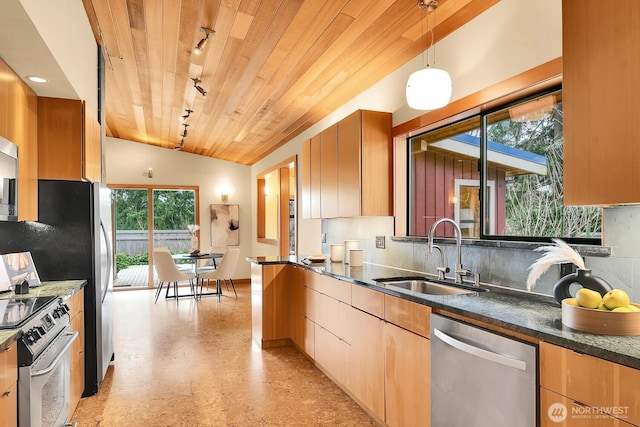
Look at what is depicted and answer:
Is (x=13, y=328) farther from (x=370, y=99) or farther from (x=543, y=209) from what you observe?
(x=370, y=99)

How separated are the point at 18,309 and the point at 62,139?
1268mm

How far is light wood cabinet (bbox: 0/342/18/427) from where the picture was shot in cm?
158

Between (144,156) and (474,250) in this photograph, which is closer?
(474,250)

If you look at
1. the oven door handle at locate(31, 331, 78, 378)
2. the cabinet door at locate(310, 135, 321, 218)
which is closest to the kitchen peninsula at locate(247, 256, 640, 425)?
the cabinet door at locate(310, 135, 321, 218)

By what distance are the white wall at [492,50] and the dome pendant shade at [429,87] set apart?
25cm

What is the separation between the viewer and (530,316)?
1632 millimetres

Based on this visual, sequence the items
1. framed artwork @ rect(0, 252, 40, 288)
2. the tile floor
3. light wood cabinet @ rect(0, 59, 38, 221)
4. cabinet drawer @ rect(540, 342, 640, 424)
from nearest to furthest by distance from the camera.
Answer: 1. cabinet drawer @ rect(540, 342, 640, 424)
2. light wood cabinet @ rect(0, 59, 38, 221)
3. framed artwork @ rect(0, 252, 40, 288)
4. the tile floor


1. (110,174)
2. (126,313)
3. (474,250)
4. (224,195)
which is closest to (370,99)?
(474,250)

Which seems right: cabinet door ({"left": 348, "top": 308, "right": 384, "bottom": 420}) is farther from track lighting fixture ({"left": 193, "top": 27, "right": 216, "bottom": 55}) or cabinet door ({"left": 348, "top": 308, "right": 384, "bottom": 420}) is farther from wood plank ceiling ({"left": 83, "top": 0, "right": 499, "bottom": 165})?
track lighting fixture ({"left": 193, "top": 27, "right": 216, "bottom": 55})

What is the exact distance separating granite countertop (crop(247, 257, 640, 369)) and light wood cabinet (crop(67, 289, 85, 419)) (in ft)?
6.24

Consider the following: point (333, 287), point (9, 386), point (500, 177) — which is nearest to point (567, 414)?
point (500, 177)

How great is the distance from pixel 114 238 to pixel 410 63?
6.65m

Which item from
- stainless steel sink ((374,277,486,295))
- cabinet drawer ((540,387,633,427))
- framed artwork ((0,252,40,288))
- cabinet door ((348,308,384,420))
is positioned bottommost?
cabinet door ((348,308,384,420))

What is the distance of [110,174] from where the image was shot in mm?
7586
